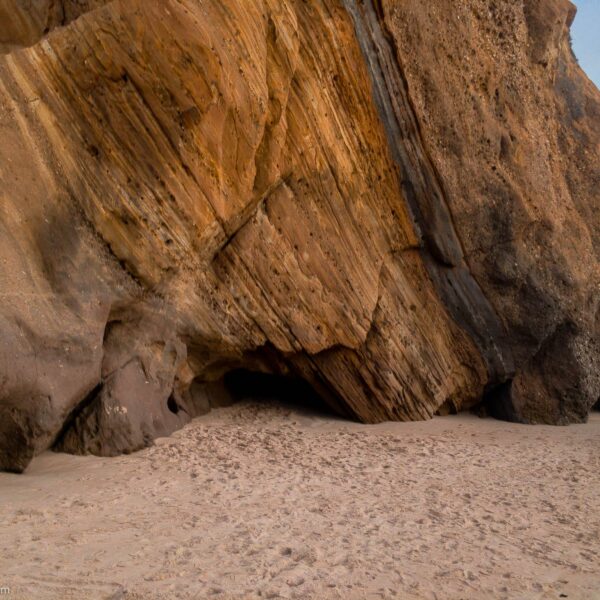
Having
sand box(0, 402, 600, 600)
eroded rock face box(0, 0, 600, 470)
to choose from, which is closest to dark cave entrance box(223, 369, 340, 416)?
eroded rock face box(0, 0, 600, 470)

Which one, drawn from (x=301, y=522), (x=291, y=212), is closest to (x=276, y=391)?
(x=291, y=212)

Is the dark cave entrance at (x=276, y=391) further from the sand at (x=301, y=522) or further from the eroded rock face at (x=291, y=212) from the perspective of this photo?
the sand at (x=301, y=522)

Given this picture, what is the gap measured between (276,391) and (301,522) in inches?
194

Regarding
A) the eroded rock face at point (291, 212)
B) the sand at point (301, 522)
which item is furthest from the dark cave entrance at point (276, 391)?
the sand at point (301, 522)

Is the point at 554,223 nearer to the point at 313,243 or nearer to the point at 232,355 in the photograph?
the point at 313,243

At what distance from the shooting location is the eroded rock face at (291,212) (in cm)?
563

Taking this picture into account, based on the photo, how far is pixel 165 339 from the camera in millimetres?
6504

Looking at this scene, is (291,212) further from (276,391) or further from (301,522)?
(301,522)

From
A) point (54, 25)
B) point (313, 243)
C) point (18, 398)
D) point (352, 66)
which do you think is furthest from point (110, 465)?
point (352, 66)

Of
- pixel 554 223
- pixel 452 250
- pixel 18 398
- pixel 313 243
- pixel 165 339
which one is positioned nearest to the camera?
pixel 18 398

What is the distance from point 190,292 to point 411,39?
3.97 meters

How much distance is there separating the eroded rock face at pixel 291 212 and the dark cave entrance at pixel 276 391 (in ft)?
1.16

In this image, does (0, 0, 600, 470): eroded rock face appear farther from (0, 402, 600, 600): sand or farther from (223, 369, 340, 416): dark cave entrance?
(0, 402, 600, 600): sand

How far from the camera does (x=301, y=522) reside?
4.14 metres
